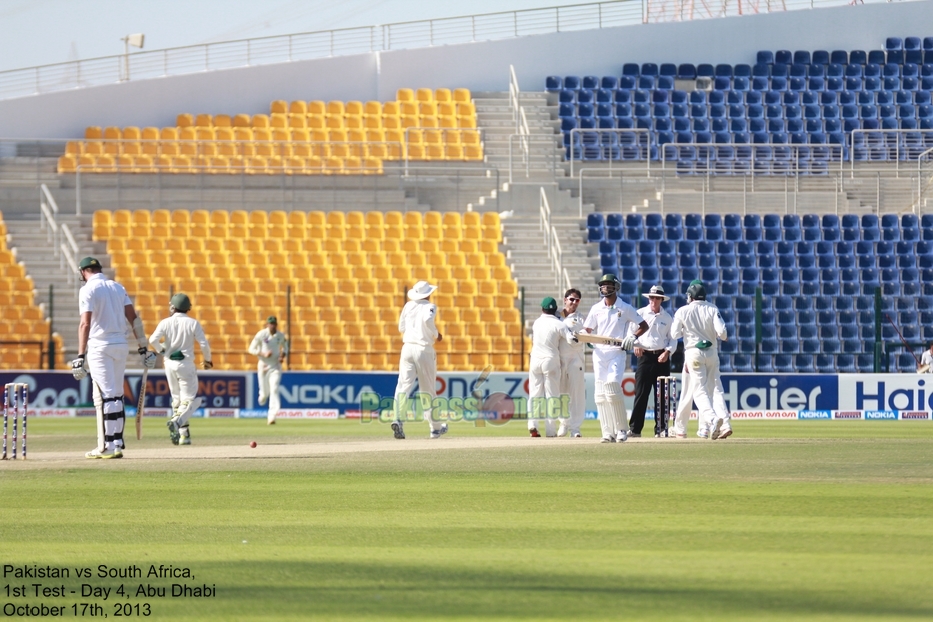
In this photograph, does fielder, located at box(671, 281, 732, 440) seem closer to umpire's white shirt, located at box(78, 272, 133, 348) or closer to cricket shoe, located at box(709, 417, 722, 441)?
cricket shoe, located at box(709, 417, 722, 441)

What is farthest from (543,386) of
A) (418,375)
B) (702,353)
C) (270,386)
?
(270,386)

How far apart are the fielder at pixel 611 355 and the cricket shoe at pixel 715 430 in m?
1.25

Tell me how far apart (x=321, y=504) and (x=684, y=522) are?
9.14ft

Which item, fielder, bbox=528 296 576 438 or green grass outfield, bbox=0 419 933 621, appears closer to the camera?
green grass outfield, bbox=0 419 933 621

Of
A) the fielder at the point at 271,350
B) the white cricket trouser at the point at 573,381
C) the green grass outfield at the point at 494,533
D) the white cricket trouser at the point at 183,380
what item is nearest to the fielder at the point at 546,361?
the white cricket trouser at the point at 573,381

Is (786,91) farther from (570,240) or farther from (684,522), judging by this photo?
(684,522)

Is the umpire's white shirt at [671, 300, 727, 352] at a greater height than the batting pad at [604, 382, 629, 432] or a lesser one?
greater

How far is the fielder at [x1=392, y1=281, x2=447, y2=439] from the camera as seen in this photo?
18.3 meters

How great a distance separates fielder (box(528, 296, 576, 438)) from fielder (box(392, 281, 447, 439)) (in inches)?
54.8

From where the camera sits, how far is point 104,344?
46.0ft

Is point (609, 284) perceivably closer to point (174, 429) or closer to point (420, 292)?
point (420, 292)

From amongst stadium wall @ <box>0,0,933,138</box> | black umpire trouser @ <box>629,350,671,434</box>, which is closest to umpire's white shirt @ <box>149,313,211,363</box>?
black umpire trouser @ <box>629,350,671,434</box>

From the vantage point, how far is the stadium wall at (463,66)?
1591 inches

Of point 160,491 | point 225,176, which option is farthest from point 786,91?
point 160,491
